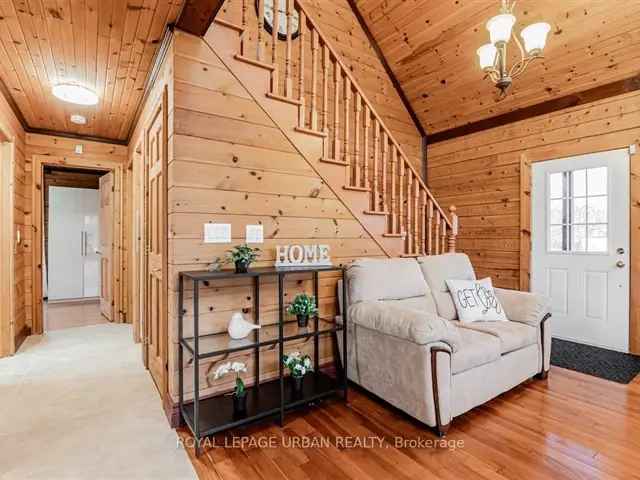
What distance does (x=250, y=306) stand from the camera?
237cm

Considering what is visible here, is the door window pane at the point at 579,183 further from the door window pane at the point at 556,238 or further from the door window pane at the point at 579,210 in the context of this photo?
the door window pane at the point at 556,238

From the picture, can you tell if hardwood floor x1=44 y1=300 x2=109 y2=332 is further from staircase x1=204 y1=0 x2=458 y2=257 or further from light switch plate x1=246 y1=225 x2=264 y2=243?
staircase x1=204 y1=0 x2=458 y2=257

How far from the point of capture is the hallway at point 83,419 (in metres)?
1.75

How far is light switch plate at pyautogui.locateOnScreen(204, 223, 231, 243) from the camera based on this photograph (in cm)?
217

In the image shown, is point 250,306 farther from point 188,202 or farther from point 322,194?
point 322,194

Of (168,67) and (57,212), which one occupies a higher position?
(168,67)

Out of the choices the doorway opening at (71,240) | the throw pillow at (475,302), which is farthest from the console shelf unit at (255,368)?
the doorway opening at (71,240)

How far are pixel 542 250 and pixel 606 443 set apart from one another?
2.53 metres

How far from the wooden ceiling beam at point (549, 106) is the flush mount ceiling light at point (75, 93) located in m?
4.27

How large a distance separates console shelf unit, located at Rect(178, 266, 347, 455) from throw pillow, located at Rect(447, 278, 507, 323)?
39.0 inches

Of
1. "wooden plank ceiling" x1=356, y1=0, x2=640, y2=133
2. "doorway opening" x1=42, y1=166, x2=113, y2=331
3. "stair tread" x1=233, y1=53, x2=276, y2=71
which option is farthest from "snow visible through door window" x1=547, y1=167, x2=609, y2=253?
"doorway opening" x1=42, y1=166, x2=113, y2=331

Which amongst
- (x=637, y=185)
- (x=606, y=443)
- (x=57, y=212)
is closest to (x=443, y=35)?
(x=637, y=185)

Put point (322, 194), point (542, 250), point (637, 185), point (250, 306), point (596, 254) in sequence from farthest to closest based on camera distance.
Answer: point (542, 250) < point (596, 254) < point (637, 185) < point (322, 194) < point (250, 306)

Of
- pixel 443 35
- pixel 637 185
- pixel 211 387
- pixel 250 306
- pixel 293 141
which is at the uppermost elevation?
pixel 443 35
